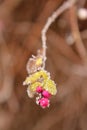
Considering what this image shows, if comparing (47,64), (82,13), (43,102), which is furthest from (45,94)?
(47,64)

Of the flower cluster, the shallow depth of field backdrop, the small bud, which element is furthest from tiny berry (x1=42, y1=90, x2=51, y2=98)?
the shallow depth of field backdrop

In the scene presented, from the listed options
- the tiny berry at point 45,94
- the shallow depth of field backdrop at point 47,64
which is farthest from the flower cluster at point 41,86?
the shallow depth of field backdrop at point 47,64

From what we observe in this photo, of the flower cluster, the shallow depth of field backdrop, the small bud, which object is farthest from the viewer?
the shallow depth of field backdrop

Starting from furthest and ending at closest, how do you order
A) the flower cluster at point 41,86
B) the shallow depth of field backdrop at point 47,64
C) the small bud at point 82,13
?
the shallow depth of field backdrop at point 47,64
the small bud at point 82,13
the flower cluster at point 41,86

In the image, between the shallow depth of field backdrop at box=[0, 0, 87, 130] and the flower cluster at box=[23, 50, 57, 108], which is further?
the shallow depth of field backdrop at box=[0, 0, 87, 130]

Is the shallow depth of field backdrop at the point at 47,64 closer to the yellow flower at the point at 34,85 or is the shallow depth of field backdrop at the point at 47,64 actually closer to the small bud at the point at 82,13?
the small bud at the point at 82,13

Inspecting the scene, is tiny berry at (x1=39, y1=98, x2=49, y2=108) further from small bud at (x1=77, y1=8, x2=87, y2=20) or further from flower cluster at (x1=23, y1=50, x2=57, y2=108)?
small bud at (x1=77, y1=8, x2=87, y2=20)

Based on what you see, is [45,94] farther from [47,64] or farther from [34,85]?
[47,64]

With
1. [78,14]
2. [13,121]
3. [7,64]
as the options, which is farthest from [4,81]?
[78,14]
